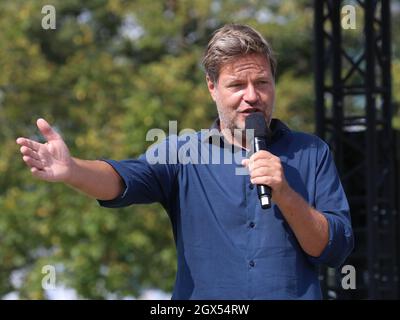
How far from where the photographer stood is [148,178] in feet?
8.38

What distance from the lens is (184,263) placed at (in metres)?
2.50

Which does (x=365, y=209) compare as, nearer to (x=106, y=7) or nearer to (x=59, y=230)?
(x=59, y=230)

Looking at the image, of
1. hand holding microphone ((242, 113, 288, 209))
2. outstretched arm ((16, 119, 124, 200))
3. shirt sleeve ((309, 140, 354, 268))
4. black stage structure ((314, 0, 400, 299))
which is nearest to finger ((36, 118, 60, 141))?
outstretched arm ((16, 119, 124, 200))

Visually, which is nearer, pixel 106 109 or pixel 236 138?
pixel 236 138

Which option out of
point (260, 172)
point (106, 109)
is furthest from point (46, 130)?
point (106, 109)

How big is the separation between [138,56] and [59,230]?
354cm

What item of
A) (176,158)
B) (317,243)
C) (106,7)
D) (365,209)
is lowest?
(365,209)

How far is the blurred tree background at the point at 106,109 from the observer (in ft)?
33.9

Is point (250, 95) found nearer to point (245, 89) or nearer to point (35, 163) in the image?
point (245, 89)

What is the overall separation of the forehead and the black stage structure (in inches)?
189

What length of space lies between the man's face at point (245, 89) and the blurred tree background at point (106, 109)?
7613mm

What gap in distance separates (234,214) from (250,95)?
31 cm

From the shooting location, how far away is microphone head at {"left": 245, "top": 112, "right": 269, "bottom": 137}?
7.91 feet

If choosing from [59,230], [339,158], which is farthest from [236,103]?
[59,230]
